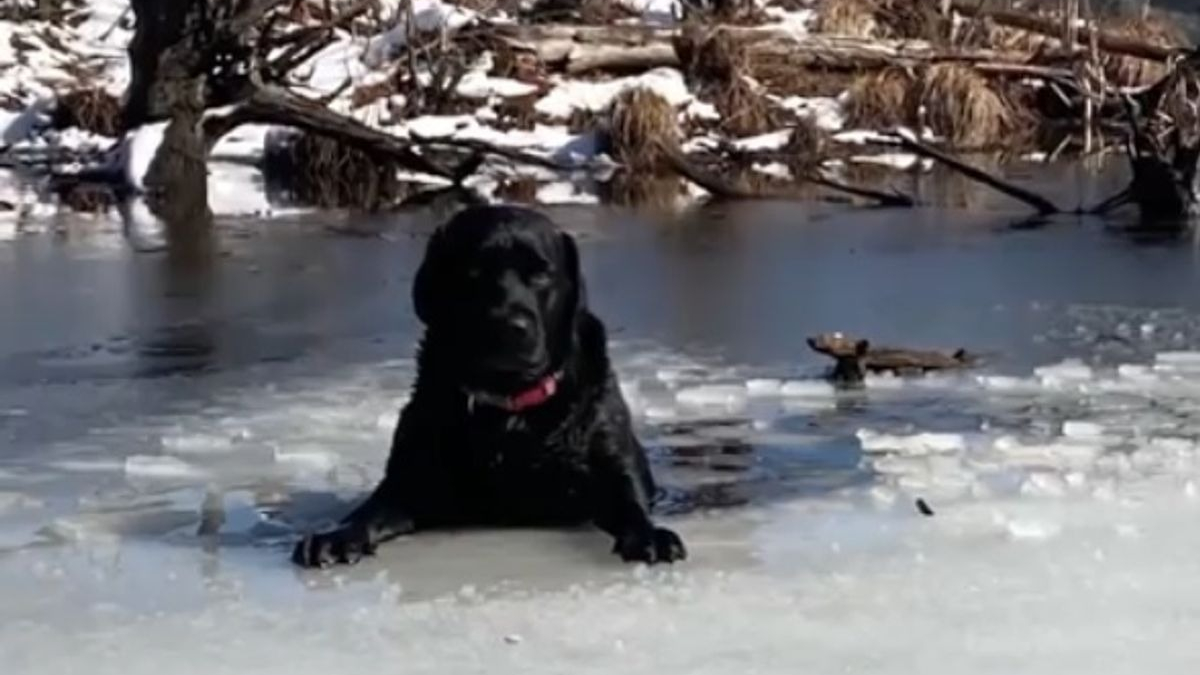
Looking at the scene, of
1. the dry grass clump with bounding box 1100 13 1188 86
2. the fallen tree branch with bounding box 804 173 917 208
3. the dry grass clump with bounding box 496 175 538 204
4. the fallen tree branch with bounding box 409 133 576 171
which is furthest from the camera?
the dry grass clump with bounding box 1100 13 1188 86

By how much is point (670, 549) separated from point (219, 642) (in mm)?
863

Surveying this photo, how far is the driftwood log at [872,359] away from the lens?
20.4 feet

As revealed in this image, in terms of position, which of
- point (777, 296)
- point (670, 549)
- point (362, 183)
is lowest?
point (362, 183)

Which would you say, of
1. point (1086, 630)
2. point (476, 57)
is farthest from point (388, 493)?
point (476, 57)

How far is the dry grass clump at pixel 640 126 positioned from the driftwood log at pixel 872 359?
9.46 meters

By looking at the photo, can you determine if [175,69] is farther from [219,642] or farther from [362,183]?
[219,642]

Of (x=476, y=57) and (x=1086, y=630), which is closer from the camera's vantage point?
(x=1086, y=630)

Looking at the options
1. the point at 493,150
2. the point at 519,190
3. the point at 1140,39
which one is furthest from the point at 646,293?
the point at 1140,39

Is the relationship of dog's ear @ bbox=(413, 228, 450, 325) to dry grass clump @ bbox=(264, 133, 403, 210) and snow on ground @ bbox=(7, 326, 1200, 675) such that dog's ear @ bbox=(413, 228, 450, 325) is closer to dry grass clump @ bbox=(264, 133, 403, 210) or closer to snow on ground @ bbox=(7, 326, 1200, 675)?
snow on ground @ bbox=(7, 326, 1200, 675)

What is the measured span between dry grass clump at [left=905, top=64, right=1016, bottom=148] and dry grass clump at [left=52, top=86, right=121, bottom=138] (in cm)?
578

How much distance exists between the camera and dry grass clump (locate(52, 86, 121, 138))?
17094 mm

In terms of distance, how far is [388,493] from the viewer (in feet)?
14.3

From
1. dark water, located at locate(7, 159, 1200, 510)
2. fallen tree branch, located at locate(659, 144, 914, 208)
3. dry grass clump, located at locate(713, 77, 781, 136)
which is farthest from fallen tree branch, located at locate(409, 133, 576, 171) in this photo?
dark water, located at locate(7, 159, 1200, 510)

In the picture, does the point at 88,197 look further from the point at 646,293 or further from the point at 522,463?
the point at 522,463
